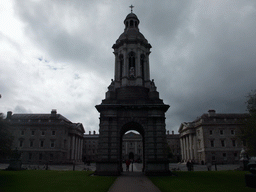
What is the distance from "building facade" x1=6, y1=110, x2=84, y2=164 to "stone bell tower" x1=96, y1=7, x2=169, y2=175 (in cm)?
4299

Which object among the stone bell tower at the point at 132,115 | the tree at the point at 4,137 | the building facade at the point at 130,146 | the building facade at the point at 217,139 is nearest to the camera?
the stone bell tower at the point at 132,115

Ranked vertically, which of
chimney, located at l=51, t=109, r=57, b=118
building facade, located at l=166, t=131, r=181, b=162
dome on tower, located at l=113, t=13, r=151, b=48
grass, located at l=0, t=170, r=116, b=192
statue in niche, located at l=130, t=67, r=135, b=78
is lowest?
grass, located at l=0, t=170, r=116, b=192

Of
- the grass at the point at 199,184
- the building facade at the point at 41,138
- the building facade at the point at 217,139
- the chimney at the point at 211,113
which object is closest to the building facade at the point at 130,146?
the building facade at the point at 41,138

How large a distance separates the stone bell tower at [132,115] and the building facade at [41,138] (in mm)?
42994

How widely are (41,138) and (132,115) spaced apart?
48529mm

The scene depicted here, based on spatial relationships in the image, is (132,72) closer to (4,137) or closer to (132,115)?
(132,115)

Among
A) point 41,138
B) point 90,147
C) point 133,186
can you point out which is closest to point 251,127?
point 133,186

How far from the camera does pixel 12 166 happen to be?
1163 inches

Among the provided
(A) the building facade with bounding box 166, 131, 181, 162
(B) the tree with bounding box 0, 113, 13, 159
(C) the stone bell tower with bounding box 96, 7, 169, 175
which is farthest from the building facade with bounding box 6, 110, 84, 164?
(A) the building facade with bounding box 166, 131, 181, 162

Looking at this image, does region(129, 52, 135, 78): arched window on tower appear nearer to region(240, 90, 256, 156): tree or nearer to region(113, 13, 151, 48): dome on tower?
region(113, 13, 151, 48): dome on tower

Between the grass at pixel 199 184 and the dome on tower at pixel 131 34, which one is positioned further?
the dome on tower at pixel 131 34

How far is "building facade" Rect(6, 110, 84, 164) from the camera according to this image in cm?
6106

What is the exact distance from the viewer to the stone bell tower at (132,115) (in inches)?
870

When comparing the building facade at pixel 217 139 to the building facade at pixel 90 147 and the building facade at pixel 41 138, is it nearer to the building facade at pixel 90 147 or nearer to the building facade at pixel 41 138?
the building facade at pixel 41 138
